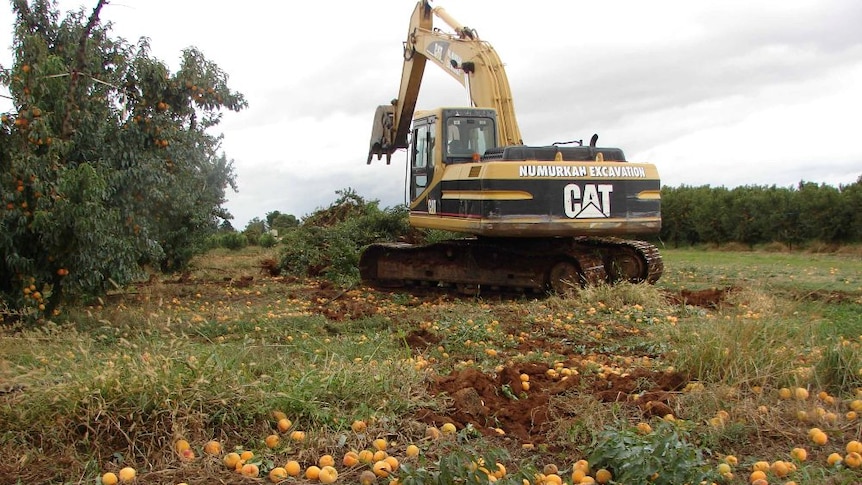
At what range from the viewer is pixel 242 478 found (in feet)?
11.4

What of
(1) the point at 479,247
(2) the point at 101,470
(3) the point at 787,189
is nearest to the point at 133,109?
(1) the point at 479,247

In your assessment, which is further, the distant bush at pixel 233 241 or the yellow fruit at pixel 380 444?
the distant bush at pixel 233 241

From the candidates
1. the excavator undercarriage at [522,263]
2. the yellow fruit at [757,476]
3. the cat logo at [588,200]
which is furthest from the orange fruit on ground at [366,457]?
the cat logo at [588,200]

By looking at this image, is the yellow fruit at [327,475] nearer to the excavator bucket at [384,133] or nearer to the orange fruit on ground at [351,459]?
A: the orange fruit on ground at [351,459]

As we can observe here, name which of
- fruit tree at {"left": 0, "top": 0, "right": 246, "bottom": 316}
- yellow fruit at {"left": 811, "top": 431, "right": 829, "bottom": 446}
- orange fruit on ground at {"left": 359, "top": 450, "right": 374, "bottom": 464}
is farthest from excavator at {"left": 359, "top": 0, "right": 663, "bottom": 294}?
orange fruit on ground at {"left": 359, "top": 450, "right": 374, "bottom": 464}

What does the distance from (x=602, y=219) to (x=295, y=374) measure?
25.2 ft

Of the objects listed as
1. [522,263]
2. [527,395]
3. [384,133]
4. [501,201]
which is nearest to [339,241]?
[384,133]

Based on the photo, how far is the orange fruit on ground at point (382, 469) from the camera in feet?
11.5

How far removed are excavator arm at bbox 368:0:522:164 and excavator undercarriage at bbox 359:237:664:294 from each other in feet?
6.30

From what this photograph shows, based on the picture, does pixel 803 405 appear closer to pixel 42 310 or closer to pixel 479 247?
pixel 42 310

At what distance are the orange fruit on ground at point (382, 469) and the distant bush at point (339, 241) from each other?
10.9 meters

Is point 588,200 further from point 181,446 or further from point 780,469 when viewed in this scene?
point 181,446

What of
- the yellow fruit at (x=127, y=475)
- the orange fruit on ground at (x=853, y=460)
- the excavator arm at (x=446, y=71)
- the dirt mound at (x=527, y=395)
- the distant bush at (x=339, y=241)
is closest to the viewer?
the yellow fruit at (x=127, y=475)

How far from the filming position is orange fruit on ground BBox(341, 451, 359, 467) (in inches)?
142
